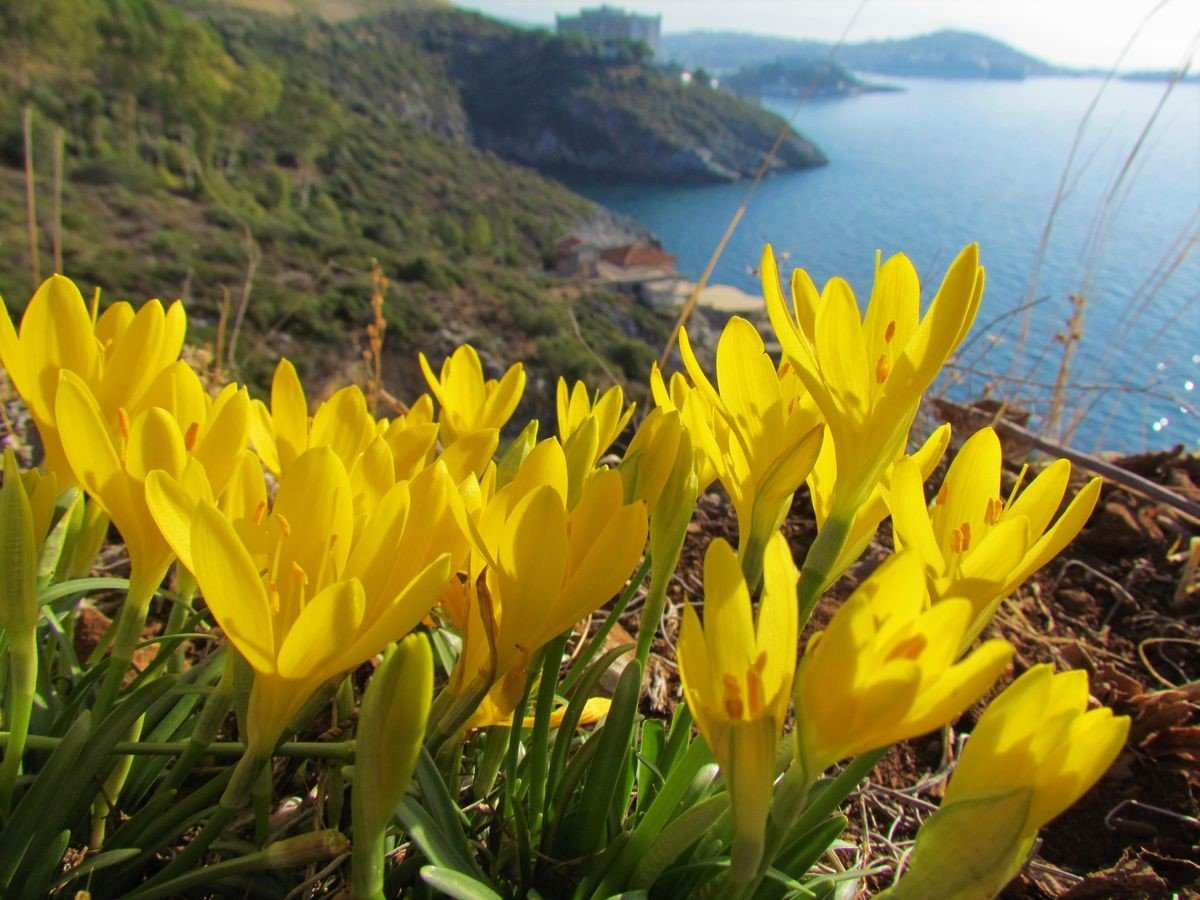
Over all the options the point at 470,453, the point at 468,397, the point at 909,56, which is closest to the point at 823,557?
the point at 470,453

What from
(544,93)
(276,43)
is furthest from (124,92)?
(544,93)

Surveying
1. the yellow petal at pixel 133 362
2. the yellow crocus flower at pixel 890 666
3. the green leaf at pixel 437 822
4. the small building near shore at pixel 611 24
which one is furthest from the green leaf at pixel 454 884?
the small building near shore at pixel 611 24

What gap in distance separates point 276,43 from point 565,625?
49.6 m

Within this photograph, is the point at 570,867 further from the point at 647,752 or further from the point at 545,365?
the point at 545,365

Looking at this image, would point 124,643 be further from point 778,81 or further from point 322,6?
point 322,6

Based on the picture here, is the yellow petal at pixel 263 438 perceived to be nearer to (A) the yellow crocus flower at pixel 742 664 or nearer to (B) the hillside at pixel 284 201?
(A) the yellow crocus flower at pixel 742 664

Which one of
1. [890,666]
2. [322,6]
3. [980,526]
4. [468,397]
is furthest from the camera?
[322,6]

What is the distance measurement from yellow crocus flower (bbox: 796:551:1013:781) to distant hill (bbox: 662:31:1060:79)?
61.1 meters

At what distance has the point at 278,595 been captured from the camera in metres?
0.54

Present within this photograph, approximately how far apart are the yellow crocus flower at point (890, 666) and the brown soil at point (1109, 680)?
0.35m

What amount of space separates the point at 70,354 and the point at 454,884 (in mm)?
486

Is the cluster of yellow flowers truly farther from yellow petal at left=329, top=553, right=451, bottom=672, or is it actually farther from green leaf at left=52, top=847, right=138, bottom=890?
green leaf at left=52, top=847, right=138, bottom=890

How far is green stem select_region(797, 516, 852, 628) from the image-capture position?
60 centimetres

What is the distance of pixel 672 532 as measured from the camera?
67cm
